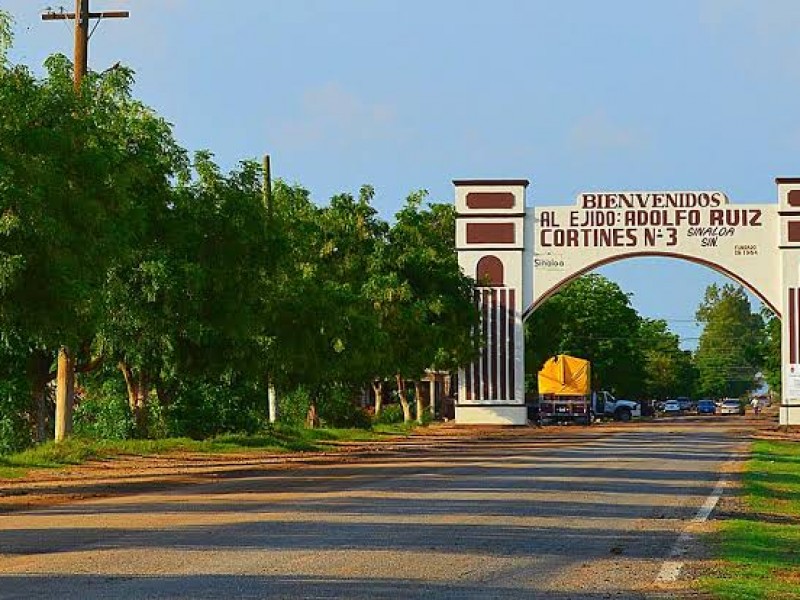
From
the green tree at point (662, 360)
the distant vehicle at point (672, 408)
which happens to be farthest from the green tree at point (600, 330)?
the green tree at point (662, 360)

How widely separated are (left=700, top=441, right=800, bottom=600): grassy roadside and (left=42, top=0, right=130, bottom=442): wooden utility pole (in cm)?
1409

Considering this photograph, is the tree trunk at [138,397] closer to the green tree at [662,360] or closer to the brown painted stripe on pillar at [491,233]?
the brown painted stripe on pillar at [491,233]

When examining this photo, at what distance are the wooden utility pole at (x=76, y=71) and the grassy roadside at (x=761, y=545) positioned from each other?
1409 centimetres

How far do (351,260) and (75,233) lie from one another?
3388 cm

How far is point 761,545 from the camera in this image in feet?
55.8

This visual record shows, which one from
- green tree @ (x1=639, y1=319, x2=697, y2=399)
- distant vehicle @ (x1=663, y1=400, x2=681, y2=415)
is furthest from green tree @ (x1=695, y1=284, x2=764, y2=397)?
distant vehicle @ (x1=663, y1=400, x2=681, y2=415)

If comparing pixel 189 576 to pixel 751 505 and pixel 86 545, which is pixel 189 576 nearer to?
pixel 86 545

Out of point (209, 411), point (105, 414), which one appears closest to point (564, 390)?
point (209, 411)

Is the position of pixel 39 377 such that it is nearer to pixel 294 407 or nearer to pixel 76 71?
pixel 76 71

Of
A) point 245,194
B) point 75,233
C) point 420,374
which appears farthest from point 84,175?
point 420,374

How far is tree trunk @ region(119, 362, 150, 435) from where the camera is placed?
38969mm

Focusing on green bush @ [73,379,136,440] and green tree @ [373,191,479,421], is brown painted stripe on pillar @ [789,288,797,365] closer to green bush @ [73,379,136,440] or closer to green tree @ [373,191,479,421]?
green tree @ [373,191,479,421]

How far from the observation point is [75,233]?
25.1 meters

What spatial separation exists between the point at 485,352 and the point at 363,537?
53.7 metres
